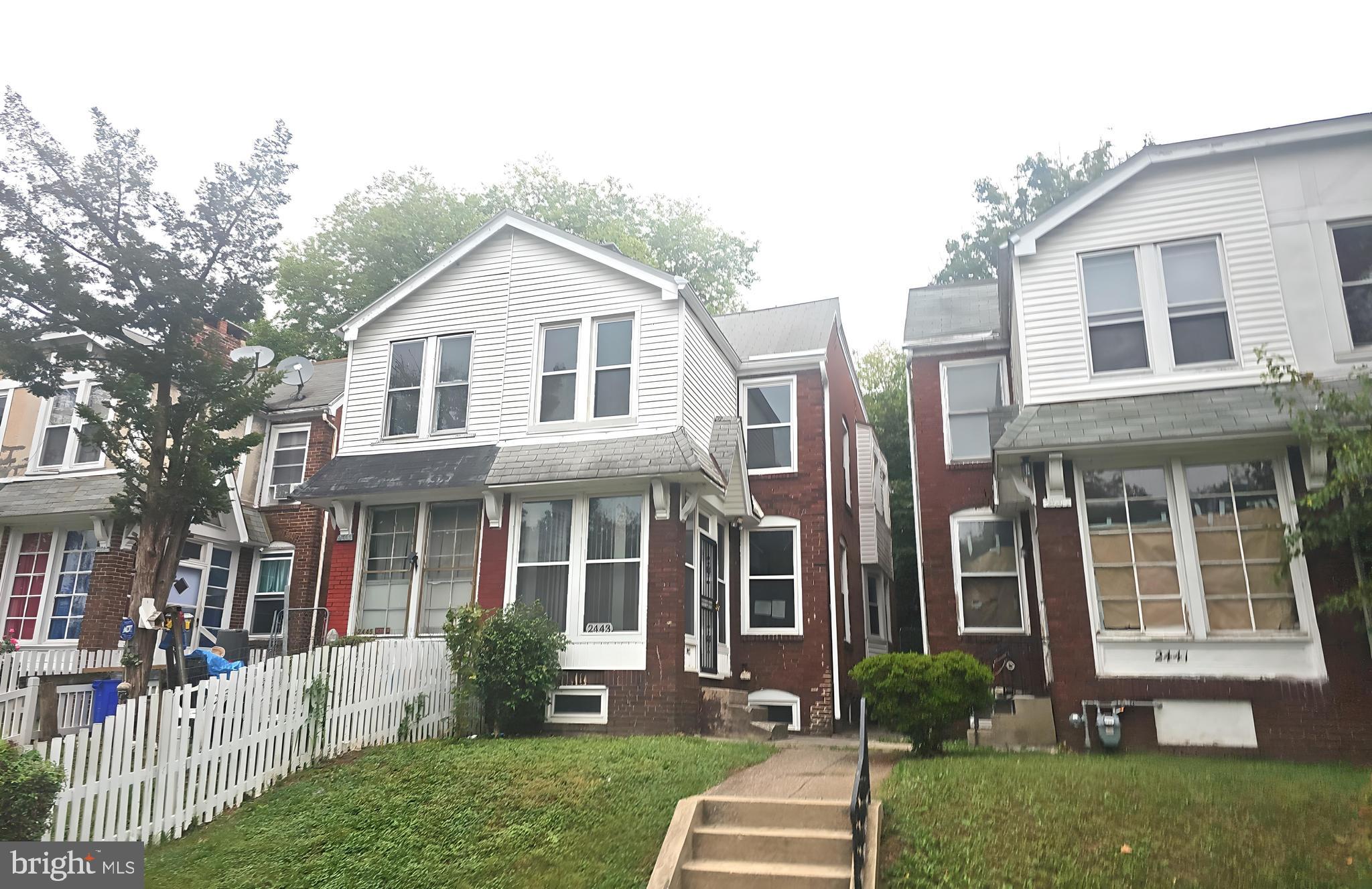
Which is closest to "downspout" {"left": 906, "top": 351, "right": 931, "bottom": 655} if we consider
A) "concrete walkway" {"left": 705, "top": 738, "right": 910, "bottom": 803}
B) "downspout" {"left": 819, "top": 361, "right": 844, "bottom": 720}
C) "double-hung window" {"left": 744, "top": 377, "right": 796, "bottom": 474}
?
"downspout" {"left": 819, "top": 361, "right": 844, "bottom": 720}

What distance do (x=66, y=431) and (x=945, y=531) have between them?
60.2ft

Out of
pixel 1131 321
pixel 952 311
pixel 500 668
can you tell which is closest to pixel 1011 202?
pixel 952 311

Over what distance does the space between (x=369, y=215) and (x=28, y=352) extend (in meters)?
22.9

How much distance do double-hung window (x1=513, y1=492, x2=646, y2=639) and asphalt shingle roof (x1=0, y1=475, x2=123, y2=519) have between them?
9363 millimetres

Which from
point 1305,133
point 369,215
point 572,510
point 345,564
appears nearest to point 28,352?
point 345,564

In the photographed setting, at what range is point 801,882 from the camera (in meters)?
6.61

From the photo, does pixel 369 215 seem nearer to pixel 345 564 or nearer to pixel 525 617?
pixel 345 564

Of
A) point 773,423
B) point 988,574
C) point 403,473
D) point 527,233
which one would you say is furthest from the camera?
point 773,423

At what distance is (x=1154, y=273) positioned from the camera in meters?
12.2

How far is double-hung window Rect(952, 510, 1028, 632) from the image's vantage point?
15.3 m

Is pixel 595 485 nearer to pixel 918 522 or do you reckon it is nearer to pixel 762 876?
pixel 918 522

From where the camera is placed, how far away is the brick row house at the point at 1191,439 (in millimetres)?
10398

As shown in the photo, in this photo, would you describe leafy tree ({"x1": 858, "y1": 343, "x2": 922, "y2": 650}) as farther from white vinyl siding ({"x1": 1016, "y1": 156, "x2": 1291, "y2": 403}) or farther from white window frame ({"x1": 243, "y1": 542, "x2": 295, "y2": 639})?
white window frame ({"x1": 243, "y1": 542, "x2": 295, "y2": 639})
